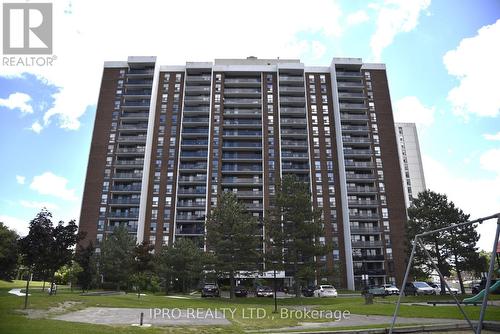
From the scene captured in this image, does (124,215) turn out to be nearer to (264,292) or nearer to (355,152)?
(264,292)

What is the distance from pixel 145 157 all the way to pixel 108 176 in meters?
9.15

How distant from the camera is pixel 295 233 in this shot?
134ft

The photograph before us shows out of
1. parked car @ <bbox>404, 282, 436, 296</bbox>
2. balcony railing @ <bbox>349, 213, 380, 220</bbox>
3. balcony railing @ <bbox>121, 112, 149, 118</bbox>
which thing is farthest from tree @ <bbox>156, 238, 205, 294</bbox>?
balcony railing @ <bbox>121, 112, 149, 118</bbox>

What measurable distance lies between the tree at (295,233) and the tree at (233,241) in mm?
2318

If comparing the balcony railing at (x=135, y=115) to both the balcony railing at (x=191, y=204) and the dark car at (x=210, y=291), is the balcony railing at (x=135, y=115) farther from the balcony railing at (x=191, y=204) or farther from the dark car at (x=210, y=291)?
the dark car at (x=210, y=291)

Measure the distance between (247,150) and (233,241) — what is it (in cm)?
4406

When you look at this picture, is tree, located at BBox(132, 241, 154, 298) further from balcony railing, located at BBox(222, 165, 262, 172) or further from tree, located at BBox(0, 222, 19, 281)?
balcony railing, located at BBox(222, 165, 262, 172)

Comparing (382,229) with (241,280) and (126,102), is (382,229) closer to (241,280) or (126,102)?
(241,280)

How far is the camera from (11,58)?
10523 mm

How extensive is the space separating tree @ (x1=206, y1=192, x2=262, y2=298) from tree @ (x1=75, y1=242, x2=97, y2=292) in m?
19.6

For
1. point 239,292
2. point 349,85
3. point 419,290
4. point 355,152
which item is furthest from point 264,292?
point 349,85

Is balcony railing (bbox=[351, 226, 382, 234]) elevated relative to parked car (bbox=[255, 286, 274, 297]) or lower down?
elevated

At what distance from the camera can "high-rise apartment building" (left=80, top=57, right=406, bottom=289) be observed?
7731 cm

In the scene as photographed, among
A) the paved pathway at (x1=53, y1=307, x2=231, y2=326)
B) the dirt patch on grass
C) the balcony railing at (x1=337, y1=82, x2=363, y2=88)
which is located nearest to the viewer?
the paved pathway at (x1=53, y1=307, x2=231, y2=326)
